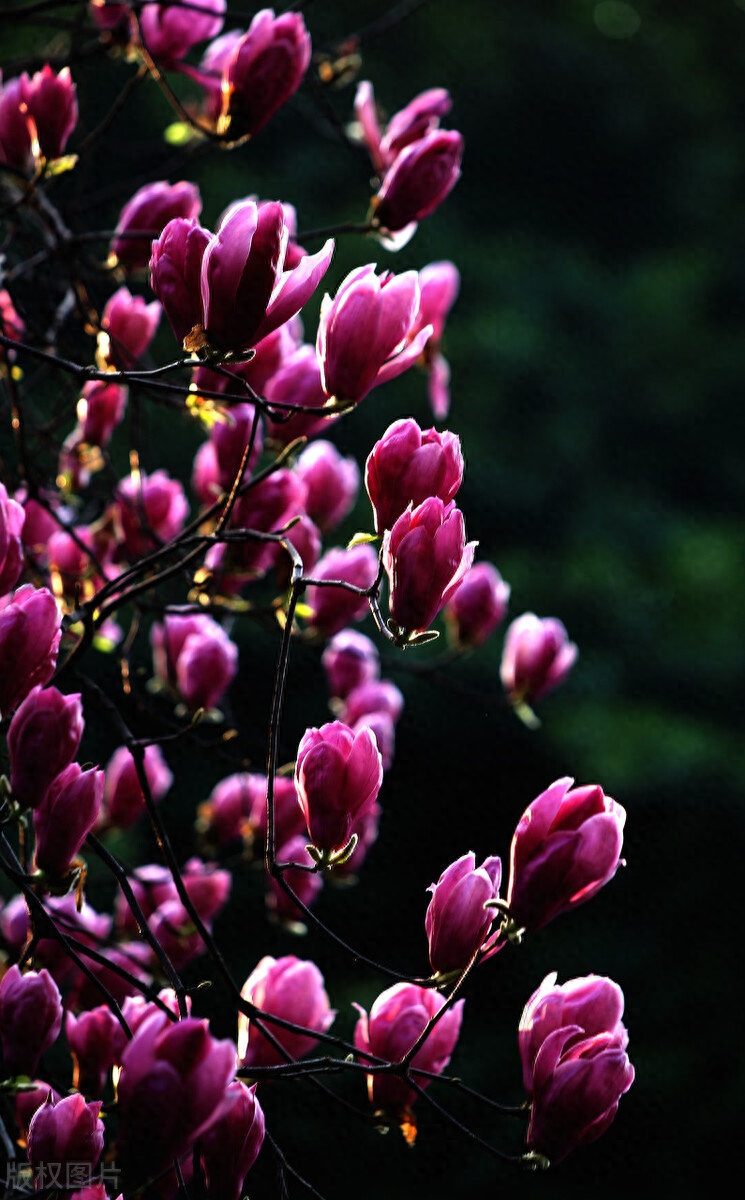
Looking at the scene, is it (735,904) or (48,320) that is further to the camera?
(735,904)

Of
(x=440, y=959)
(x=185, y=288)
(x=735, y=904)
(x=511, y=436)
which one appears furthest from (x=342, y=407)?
(x=511, y=436)

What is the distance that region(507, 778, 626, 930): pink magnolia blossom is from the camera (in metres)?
0.50

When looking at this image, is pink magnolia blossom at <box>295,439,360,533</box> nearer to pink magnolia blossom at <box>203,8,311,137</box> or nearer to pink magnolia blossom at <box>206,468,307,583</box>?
pink magnolia blossom at <box>206,468,307,583</box>

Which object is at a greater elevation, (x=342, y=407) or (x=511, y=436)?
(x=342, y=407)

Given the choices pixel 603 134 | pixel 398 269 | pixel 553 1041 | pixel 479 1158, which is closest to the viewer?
pixel 553 1041

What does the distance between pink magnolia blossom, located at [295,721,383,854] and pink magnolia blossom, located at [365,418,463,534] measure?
3.9 inches

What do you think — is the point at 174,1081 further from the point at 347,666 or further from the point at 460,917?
the point at 347,666

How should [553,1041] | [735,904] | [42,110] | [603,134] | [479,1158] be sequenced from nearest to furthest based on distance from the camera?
[553,1041] < [42,110] < [479,1158] < [735,904] < [603,134]

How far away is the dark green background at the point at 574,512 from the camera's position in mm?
2617

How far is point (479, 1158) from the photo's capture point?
2.51m

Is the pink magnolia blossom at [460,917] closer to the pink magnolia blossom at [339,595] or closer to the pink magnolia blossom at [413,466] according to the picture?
the pink magnolia blossom at [413,466]

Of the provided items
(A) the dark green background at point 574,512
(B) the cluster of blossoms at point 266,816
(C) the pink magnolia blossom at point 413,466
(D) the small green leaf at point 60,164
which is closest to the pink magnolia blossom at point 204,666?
(B) the cluster of blossoms at point 266,816

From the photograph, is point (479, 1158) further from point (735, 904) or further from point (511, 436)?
point (511, 436)

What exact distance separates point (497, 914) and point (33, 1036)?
0.70ft
